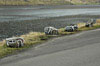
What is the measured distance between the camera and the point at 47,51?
2089 cm

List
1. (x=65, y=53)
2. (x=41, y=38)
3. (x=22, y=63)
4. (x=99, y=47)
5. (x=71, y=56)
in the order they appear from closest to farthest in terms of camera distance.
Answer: (x=22, y=63) → (x=71, y=56) → (x=65, y=53) → (x=99, y=47) → (x=41, y=38)

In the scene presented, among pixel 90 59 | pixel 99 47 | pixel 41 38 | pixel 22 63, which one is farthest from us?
pixel 41 38

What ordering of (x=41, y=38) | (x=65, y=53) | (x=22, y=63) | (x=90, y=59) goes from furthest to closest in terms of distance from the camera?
(x=41, y=38)
(x=65, y=53)
(x=90, y=59)
(x=22, y=63)

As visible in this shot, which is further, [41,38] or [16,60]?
[41,38]

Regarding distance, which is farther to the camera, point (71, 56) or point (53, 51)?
point (53, 51)

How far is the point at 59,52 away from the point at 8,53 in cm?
481

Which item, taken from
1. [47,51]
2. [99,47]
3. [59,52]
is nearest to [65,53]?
[59,52]

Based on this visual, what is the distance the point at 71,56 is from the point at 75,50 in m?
2.63

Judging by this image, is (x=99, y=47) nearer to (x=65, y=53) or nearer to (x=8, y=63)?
(x=65, y=53)

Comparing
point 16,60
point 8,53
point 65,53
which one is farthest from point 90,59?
point 8,53

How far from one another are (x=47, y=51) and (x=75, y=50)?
2786 mm

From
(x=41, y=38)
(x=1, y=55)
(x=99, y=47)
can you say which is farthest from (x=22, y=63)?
(x=41, y=38)

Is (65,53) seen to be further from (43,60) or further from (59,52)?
(43,60)

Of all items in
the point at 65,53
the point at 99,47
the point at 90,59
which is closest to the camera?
the point at 90,59
